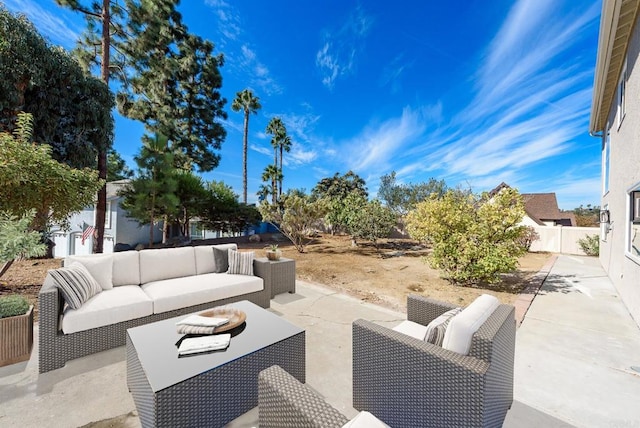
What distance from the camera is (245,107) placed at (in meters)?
18.6

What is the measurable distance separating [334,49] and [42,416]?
13.2m

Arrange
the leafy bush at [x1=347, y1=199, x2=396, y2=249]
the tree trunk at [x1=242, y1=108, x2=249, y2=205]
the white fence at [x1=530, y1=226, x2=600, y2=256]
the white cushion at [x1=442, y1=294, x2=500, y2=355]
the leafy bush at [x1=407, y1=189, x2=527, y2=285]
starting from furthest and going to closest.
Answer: the tree trunk at [x1=242, y1=108, x2=249, y2=205]
the white fence at [x1=530, y1=226, x2=600, y2=256]
the leafy bush at [x1=347, y1=199, x2=396, y2=249]
the leafy bush at [x1=407, y1=189, x2=527, y2=285]
the white cushion at [x1=442, y1=294, x2=500, y2=355]

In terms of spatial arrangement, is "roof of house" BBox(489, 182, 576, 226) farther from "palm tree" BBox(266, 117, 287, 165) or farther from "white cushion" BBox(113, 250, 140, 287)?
"white cushion" BBox(113, 250, 140, 287)

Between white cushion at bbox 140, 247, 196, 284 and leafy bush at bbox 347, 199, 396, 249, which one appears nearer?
white cushion at bbox 140, 247, 196, 284

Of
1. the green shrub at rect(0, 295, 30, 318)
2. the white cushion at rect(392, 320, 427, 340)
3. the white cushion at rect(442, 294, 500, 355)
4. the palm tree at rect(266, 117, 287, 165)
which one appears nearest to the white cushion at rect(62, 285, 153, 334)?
the green shrub at rect(0, 295, 30, 318)

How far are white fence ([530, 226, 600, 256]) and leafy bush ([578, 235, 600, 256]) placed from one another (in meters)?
0.24

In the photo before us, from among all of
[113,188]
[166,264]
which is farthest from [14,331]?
[113,188]

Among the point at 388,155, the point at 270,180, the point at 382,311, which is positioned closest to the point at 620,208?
the point at 382,311

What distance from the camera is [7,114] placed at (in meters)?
6.82

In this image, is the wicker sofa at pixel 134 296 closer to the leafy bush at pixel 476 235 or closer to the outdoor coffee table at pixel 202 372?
the outdoor coffee table at pixel 202 372

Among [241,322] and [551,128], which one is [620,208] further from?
[551,128]

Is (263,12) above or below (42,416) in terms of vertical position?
above

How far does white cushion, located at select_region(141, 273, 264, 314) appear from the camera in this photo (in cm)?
298

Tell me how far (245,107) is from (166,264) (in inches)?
690
